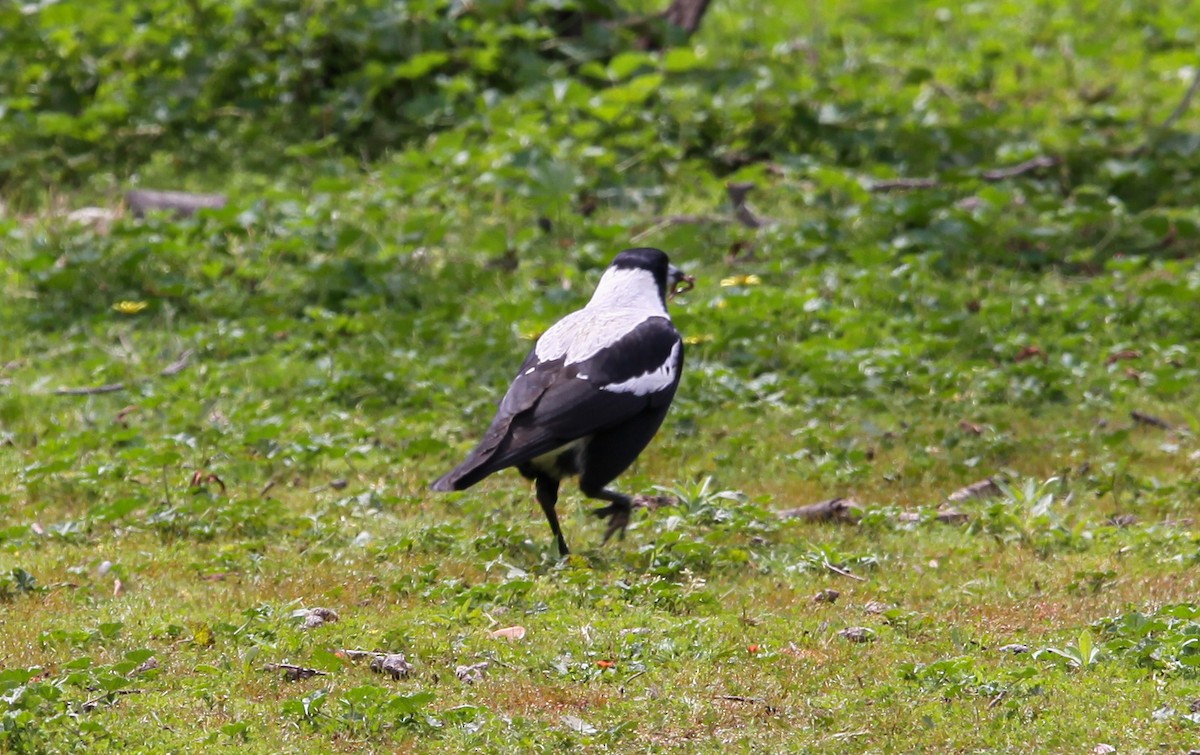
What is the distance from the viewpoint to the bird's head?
7492 millimetres

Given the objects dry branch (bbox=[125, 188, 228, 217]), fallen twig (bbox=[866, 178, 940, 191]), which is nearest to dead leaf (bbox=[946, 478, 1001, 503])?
fallen twig (bbox=[866, 178, 940, 191])

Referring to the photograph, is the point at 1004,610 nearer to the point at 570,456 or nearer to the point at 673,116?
the point at 570,456

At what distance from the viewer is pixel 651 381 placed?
6.73 m

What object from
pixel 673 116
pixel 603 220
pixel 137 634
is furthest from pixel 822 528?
pixel 673 116

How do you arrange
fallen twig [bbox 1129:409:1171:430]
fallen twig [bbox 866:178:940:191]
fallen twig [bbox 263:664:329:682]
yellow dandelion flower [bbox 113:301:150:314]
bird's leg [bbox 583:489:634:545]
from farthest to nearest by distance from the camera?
1. fallen twig [bbox 866:178:940:191]
2. yellow dandelion flower [bbox 113:301:150:314]
3. fallen twig [bbox 1129:409:1171:430]
4. bird's leg [bbox 583:489:634:545]
5. fallen twig [bbox 263:664:329:682]

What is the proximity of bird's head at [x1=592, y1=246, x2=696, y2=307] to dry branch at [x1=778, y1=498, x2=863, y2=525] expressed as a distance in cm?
117

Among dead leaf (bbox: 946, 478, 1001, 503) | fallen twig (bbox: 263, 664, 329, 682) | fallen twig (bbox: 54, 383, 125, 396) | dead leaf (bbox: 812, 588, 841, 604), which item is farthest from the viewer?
fallen twig (bbox: 54, 383, 125, 396)

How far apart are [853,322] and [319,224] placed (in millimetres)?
3464

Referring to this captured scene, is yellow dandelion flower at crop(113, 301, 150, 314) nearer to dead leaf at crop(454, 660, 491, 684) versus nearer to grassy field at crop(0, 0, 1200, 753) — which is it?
grassy field at crop(0, 0, 1200, 753)

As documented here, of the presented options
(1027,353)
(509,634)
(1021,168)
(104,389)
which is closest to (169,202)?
(104,389)

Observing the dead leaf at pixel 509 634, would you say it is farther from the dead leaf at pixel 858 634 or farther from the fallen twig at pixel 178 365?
the fallen twig at pixel 178 365

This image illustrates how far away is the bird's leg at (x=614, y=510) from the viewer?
6727 millimetres

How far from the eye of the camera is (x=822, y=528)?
7.01m

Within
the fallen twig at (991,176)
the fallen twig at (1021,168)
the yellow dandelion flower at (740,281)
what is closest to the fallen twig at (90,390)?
the yellow dandelion flower at (740,281)
